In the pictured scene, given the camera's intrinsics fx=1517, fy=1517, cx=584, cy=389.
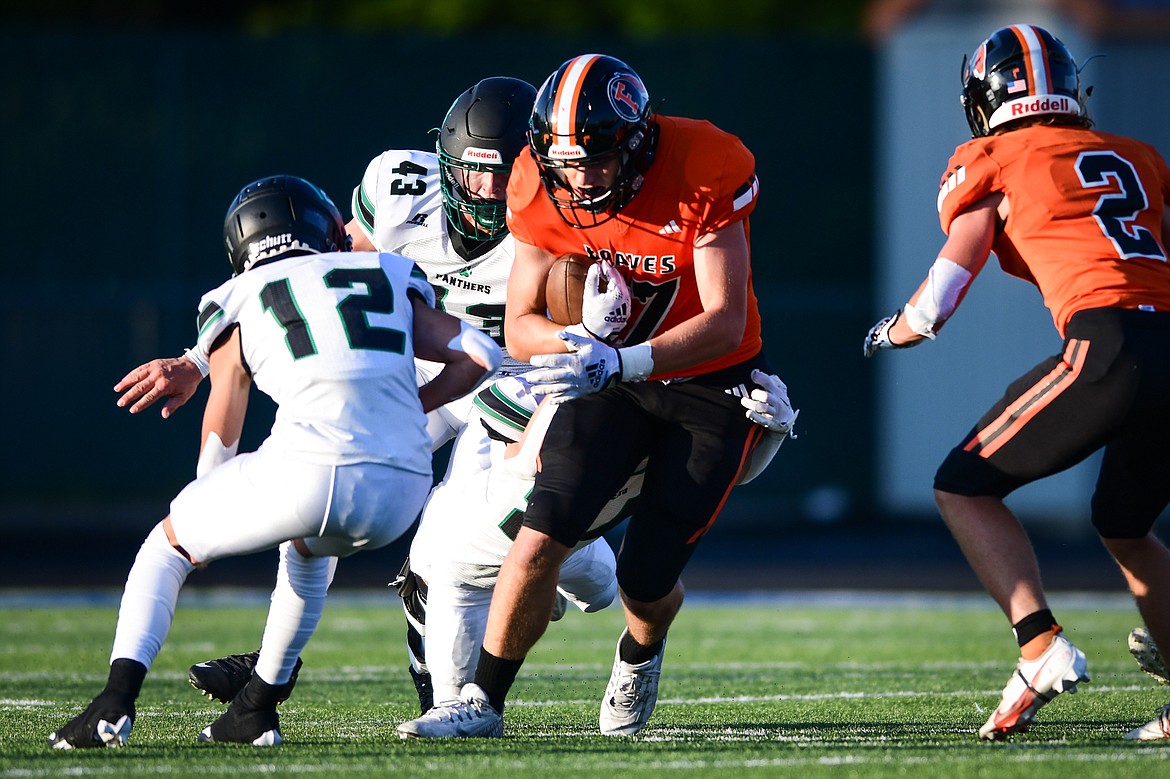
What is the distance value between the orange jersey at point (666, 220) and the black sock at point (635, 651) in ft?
2.70

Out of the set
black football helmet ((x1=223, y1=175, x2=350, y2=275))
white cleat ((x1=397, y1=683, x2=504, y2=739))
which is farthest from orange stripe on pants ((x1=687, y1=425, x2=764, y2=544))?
black football helmet ((x1=223, y1=175, x2=350, y2=275))

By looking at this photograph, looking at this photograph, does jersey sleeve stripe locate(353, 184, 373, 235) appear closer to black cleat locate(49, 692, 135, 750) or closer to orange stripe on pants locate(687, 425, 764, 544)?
orange stripe on pants locate(687, 425, 764, 544)

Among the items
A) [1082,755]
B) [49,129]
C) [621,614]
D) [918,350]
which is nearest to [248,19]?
[49,129]

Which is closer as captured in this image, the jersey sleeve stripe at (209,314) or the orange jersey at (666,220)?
the jersey sleeve stripe at (209,314)

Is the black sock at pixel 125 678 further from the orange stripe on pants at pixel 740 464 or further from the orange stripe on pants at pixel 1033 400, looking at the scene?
the orange stripe on pants at pixel 1033 400

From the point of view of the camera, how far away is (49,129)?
44.2 feet

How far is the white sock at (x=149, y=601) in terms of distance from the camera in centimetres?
378

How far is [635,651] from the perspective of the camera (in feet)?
14.8

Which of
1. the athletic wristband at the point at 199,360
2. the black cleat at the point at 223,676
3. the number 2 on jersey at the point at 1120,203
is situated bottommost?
the black cleat at the point at 223,676

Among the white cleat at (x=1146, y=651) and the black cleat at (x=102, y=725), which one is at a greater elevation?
Result: the black cleat at (x=102, y=725)

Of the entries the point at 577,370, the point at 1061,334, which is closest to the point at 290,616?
the point at 577,370

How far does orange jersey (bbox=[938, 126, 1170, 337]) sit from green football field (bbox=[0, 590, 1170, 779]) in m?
1.18

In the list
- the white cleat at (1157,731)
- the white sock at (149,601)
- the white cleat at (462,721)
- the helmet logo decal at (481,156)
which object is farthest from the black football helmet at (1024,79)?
the white sock at (149,601)

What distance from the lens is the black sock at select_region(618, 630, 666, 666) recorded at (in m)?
4.49
